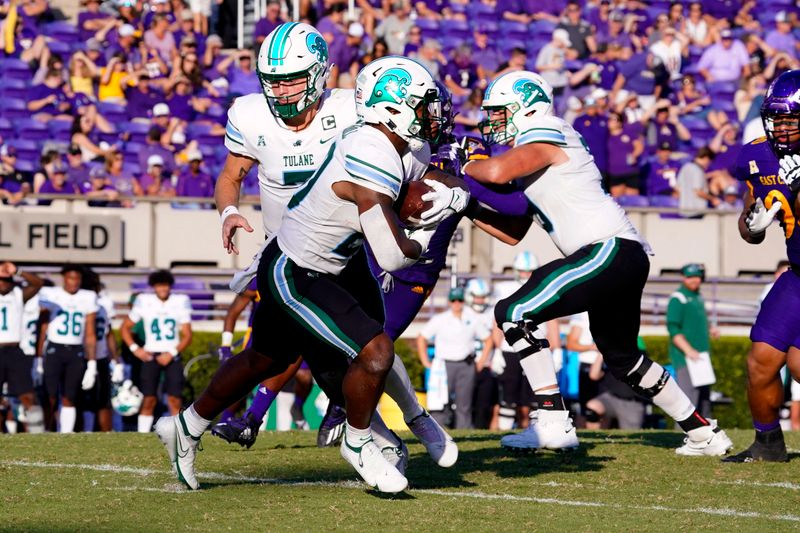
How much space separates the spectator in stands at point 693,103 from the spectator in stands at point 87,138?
701 cm

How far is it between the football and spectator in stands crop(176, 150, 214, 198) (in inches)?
369

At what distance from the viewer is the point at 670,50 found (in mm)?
17672

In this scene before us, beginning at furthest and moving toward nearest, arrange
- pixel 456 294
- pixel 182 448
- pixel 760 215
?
pixel 456 294 → pixel 760 215 → pixel 182 448

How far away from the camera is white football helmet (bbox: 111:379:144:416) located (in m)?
11.9

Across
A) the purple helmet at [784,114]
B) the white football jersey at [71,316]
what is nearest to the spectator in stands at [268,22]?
the white football jersey at [71,316]

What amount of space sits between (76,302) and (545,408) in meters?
6.26

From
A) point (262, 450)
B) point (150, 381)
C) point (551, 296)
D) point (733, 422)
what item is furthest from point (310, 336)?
point (733, 422)

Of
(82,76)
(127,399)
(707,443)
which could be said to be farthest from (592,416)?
(82,76)

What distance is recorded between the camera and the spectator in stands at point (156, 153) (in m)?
14.9

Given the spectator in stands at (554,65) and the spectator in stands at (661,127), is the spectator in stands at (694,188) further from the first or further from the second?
the spectator in stands at (554,65)

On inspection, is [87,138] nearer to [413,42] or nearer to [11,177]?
[11,177]

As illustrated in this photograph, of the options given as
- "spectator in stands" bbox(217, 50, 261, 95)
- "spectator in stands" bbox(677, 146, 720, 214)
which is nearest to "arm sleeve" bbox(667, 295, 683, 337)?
"spectator in stands" bbox(677, 146, 720, 214)

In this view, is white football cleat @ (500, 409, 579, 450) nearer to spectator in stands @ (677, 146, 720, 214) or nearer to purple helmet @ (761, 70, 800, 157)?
purple helmet @ (761, 70, 800, 157)

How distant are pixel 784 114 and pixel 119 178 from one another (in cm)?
961
